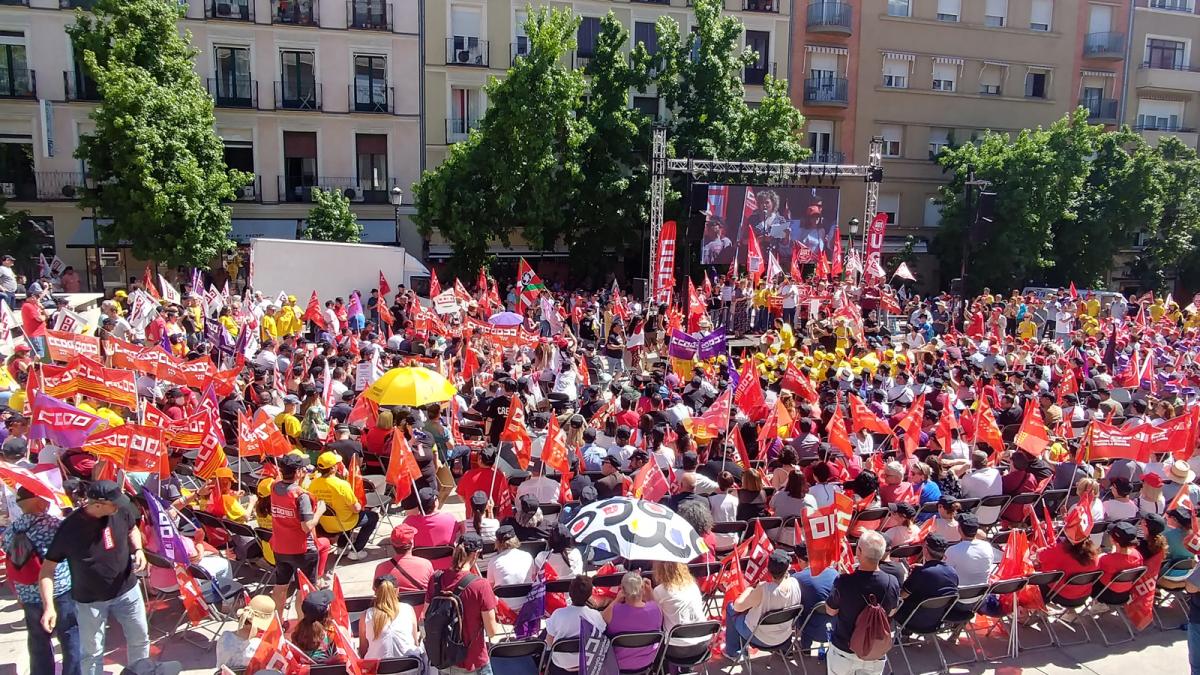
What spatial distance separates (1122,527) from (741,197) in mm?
21211

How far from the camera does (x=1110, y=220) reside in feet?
112

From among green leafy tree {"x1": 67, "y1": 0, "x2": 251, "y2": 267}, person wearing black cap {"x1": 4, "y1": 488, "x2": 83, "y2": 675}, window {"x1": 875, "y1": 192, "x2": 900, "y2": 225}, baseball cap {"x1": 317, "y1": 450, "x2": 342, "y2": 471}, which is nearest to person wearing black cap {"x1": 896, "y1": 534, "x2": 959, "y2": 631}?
baseball cap {"x1": 317, "y1": 450, "x2": 342, "y2": 471}

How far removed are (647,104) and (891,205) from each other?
38.8ft

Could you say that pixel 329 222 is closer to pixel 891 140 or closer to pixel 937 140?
pixel 891 140

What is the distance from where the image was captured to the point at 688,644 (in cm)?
627

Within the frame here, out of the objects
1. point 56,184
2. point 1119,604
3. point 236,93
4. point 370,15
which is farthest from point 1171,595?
point 56,184

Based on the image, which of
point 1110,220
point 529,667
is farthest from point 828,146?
point 529,667

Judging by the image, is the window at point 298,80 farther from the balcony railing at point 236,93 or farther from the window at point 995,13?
the window at point 995,13

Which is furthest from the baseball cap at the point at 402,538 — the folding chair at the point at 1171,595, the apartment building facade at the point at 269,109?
the apartment building facade at the point at 269,109

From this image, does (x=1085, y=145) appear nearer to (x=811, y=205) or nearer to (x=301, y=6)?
(x=811, y=205)

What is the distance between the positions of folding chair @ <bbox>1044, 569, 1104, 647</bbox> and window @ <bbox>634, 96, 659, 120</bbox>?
27745mm

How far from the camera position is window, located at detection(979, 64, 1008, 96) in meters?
38.3

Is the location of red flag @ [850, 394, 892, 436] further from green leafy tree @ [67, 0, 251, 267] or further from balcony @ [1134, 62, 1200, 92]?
balcony @ [1134, 62, 1200, 92]

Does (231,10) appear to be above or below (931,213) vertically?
above
